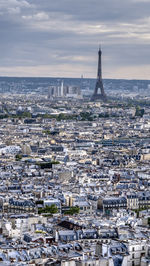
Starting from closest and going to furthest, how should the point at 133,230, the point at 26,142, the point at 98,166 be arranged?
the point at 133,230
the point at 98,166
the point at 26,142

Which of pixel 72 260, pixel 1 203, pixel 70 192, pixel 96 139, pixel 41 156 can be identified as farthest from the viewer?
pixel 96 139

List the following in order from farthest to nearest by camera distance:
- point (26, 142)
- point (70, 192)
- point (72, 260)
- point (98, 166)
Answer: point (26, 142) < point (98, 166) < point (70, 192) < point (72, 260)

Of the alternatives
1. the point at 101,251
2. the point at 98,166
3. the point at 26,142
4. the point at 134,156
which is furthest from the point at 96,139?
the point at 101,251

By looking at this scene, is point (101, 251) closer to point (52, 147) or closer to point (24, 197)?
point (24, 197)

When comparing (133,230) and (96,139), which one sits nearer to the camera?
(133,230)

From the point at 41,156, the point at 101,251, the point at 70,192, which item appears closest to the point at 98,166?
the point at 41,156

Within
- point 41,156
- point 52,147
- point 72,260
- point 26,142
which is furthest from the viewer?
point 26,142

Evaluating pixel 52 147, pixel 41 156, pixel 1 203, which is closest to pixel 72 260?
pixel 1 203

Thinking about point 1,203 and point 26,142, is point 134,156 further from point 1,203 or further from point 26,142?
point 1,203

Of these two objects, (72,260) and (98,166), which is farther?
(98,166)
